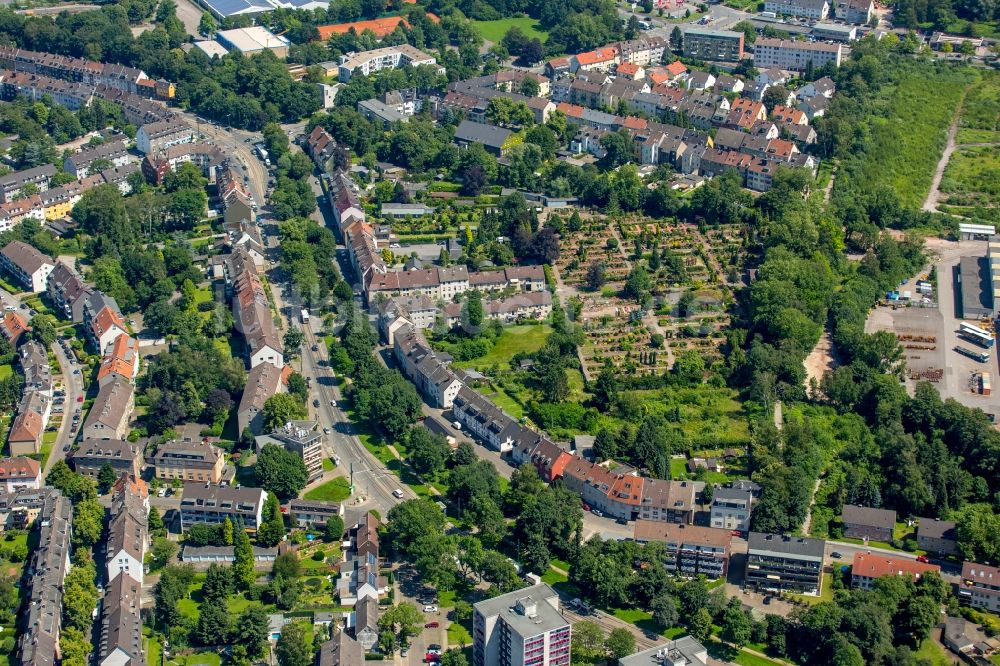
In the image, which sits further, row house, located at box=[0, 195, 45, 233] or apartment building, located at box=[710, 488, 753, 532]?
row house, located at box=[0, 195, 45, 233]

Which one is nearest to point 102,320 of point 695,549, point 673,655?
point 695,549

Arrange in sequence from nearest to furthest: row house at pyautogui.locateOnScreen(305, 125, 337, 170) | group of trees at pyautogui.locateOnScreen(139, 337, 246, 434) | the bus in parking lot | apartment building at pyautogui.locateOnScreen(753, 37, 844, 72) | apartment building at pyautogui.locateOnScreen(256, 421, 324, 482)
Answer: apartment building at pyautogui.locateOnScreen(256, 421, 324, 482) < group of trees at pyautogui.locateOnScreen(139, 337, 246, 434) < the bus in parking lot < row house at pyautogui.locateOnScreen(305, 125, 337, 170) < apartment building at pyautogui.locateOnScreen(753, 37, 844, 72)

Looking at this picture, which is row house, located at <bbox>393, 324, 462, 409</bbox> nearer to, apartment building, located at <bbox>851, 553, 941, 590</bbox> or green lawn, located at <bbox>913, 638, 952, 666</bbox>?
apartment building, located at <bbox>851, 553, 941, 590</bbox>

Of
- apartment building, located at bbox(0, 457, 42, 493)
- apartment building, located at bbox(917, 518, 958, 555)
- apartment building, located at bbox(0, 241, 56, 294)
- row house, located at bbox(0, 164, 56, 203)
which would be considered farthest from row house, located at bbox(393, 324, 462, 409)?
row house, located at bbox(0, 164, 56, 203)

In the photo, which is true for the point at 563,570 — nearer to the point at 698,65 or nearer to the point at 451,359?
the point at 451,359

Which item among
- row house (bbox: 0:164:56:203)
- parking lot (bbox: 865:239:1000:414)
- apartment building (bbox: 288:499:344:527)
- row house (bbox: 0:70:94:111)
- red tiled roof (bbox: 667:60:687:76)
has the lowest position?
apartment building (bbox: 288:499:344:527)

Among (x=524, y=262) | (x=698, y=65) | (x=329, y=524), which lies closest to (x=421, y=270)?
(x=524, y=262)
